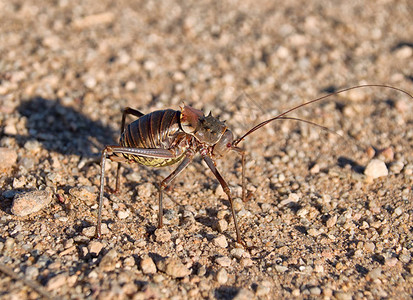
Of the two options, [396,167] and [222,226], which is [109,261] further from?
[396,167]

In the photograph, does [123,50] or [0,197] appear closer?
[0,197]

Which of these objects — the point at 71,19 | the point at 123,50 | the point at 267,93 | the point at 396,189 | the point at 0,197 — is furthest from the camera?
the point at 71,19

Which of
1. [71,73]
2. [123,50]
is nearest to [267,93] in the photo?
[123,50]

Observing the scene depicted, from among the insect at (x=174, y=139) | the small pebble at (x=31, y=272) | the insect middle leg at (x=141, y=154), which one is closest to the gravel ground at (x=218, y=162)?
the small pebble at (x=31, y=272)

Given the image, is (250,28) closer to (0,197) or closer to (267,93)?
(267,93)

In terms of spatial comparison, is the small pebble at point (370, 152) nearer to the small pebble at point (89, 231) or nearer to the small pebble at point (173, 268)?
the small pebble at point (173, 268)

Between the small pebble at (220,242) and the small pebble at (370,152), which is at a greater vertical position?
the small pebble at (370,152)
